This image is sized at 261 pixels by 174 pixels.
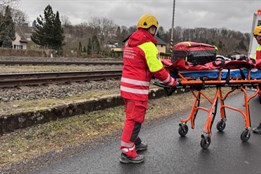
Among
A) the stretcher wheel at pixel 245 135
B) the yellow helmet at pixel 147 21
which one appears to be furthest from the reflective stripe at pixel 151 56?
the stretcher wheel at pixel 245 135

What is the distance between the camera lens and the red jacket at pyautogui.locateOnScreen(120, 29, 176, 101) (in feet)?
12.2

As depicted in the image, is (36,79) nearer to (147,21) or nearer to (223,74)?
(147,21)

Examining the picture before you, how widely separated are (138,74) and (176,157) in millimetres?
1426

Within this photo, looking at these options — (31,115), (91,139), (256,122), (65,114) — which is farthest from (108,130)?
(256,122)

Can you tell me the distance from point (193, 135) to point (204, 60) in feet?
4.91

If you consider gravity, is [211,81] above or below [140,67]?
below

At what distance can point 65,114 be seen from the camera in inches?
222

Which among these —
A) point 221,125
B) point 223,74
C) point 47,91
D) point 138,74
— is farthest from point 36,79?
point 223,74

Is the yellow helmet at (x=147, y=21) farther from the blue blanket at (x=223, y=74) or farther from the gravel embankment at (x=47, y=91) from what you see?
the gravel embankment at (x=47, y=91)

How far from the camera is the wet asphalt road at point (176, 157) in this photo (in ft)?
12.3

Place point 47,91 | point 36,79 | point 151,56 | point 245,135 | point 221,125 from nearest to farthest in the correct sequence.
Result: 1. point 151,56
2. point 245,135
3. point 221,125
4. point 47,91
5. point 36,79

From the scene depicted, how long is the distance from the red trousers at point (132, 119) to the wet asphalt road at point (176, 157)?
0.33 m

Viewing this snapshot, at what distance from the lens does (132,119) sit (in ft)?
12.8

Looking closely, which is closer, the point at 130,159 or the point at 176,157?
the point at 130,159
